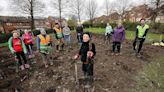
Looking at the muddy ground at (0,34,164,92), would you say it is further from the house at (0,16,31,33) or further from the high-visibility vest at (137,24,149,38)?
the house at (0,16,31,33)

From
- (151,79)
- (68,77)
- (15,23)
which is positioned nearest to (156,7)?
(151,79)

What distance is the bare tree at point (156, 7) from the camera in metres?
31.2

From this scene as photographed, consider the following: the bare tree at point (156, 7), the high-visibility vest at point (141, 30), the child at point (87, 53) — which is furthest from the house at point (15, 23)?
the child at point (87, 53)

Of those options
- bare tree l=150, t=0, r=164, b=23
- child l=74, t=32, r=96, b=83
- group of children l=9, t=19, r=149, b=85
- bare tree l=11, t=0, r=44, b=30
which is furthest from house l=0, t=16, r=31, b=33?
child l=74, t=32, r=96, b=83

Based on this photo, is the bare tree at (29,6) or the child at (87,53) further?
the bare tree at (29,6)

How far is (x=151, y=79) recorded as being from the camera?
6875 millimetres

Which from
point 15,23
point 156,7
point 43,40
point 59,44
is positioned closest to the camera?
point 43,40

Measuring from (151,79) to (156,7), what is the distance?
29.4 meters

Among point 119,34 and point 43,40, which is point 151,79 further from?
point 43,40

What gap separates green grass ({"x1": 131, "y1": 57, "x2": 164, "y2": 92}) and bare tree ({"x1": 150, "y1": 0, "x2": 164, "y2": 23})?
84.8 ft

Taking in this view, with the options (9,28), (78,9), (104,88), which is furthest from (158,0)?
(9,28)

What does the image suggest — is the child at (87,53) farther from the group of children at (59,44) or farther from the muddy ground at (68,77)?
the muddy ground at (68,77)

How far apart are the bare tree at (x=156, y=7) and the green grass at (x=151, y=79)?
25.8m

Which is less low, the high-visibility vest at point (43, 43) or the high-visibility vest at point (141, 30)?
the high-visibility vest at point (141, 30)
